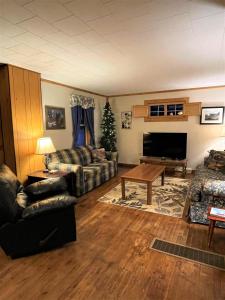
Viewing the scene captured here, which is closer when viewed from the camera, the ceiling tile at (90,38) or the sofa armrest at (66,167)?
the ceiling tile at (90,38)

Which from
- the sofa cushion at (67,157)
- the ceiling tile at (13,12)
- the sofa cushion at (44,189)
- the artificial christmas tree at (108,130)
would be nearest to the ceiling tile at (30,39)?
the ceiling tile at (13,12)

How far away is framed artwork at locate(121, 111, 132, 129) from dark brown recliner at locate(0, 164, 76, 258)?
4494 mm

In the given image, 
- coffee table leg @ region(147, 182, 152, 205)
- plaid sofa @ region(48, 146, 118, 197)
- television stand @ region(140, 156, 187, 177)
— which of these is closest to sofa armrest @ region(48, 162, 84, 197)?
plaid sofa @ region(48, 146, 118, 197)

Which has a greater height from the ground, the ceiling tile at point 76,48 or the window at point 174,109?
the ceiling tile at point 76,48

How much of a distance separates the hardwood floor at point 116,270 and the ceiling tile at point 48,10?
2554 mm

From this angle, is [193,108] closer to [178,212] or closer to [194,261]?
[178,212]

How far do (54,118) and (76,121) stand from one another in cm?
80

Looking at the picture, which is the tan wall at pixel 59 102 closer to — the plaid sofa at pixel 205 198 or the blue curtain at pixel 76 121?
the blue curtain at pixel 76 121

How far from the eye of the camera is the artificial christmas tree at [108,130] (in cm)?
616

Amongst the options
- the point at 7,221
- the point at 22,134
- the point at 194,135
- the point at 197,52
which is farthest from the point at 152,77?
the point at 7,221

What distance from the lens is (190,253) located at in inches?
85.7

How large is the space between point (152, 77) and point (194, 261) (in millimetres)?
3556

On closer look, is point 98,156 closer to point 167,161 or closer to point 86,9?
point 167,161

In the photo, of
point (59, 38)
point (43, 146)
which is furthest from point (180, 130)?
point (59, 38)
